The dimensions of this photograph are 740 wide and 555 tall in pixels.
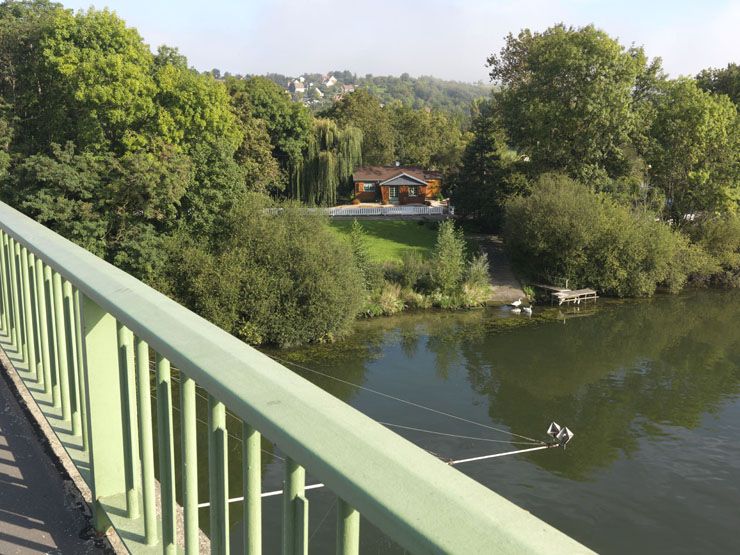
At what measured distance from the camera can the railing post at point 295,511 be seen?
36.3 inches

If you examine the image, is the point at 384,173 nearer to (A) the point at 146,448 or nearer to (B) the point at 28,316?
(B) the point at 28,316

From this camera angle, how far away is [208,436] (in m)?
1.19

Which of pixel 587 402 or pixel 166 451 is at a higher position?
pixel 166 451

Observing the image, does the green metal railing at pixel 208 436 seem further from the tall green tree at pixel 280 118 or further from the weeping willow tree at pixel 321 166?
the tall green tree at pixel 280 118

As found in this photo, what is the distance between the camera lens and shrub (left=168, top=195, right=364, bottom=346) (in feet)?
65.2

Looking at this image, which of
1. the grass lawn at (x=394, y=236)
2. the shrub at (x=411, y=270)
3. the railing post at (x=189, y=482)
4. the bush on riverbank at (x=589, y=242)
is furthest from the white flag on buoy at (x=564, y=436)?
the railing post at (x=189, y=482)

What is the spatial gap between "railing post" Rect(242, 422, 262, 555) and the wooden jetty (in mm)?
26114

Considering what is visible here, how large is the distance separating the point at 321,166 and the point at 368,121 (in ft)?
40.0

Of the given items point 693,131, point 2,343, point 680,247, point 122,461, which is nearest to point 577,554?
point 122,461

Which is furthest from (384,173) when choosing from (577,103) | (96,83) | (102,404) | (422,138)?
(102,404)

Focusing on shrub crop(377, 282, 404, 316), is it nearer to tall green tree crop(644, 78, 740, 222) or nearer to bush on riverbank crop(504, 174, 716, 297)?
bush on riverbank crop(504, 174, 716, 297)

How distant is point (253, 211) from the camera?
70.1 feet

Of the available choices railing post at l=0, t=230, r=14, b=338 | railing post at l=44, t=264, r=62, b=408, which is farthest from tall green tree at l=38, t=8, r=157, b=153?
railing post at l=44, t=264, r=62, b=408

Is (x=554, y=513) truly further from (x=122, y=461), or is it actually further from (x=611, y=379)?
(x=122, y=461)
